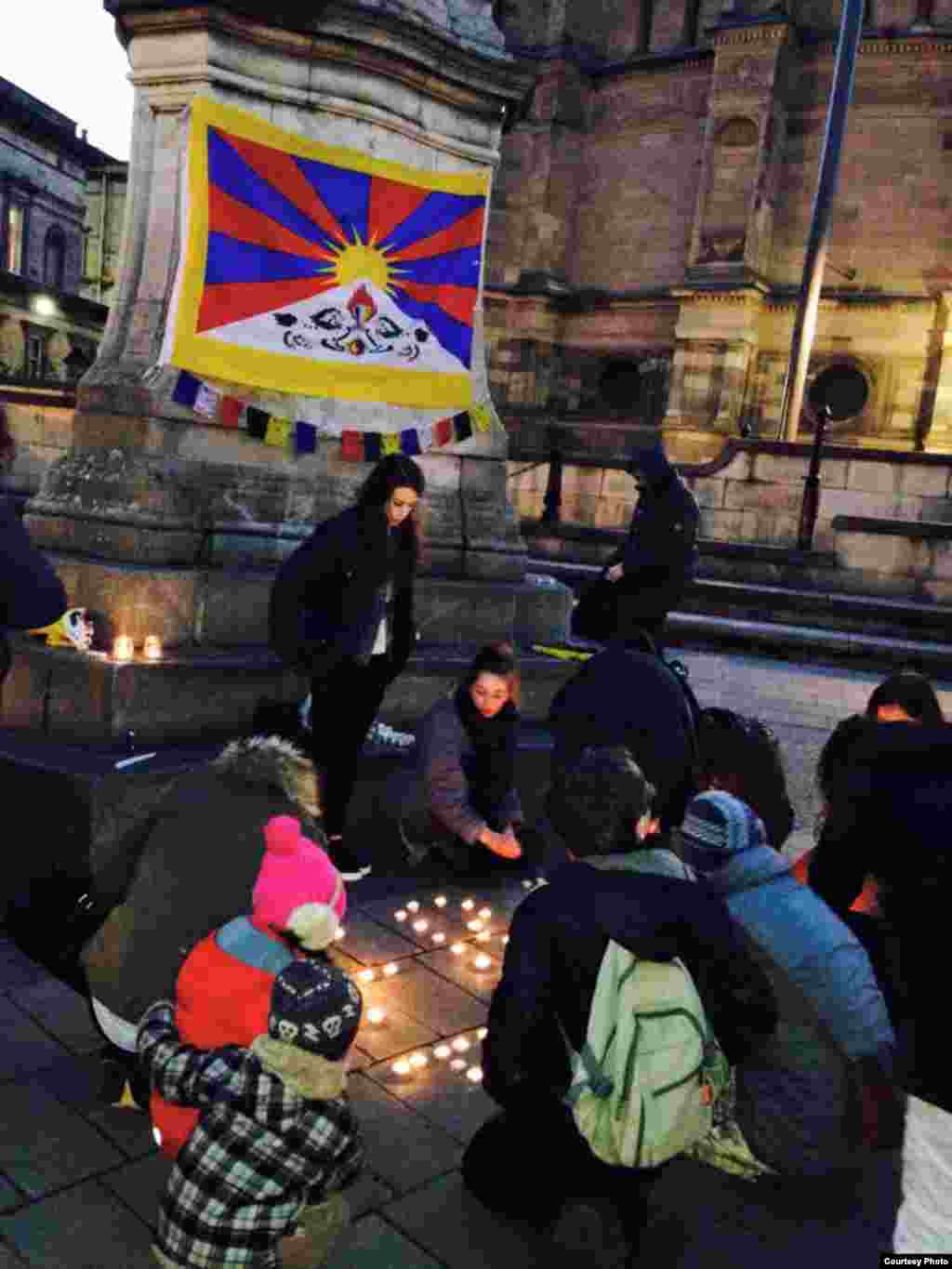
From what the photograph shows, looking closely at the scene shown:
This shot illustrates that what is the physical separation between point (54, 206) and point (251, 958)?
4789cm

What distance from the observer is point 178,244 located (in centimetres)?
520

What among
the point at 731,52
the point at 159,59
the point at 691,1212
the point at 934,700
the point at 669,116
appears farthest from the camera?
the point at 669,116

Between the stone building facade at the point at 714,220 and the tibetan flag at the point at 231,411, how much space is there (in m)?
18.3

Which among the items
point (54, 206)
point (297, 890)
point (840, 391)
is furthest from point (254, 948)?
point (54, 206)

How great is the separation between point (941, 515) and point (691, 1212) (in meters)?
13.7

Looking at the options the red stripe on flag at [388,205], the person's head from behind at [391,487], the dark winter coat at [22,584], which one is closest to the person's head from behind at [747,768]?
the person's head from behind at [391,487]

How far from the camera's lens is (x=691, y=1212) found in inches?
108

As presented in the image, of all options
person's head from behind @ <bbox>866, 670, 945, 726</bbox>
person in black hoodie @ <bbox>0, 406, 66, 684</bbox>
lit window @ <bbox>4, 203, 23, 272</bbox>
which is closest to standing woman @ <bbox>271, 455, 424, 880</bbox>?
person in black hoodie @ <bbox>0, 406, 66, 684</bbox>

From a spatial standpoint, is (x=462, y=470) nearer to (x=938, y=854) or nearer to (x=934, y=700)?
(x=934, y=700)

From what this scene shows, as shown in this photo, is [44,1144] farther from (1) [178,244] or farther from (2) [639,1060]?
(1) [178,244]

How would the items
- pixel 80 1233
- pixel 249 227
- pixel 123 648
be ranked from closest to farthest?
pixel 80 1233
pixel 123 648
pixel 249 227

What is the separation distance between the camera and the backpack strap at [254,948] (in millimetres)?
2303

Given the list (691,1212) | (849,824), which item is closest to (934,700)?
(849,824)

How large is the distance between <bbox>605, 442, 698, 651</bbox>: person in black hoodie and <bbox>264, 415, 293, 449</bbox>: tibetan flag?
2.00 meters
